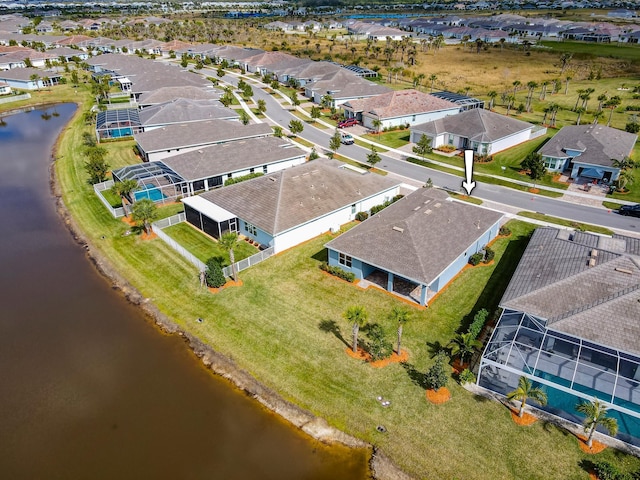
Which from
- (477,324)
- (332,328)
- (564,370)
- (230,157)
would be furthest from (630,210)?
(230,157)

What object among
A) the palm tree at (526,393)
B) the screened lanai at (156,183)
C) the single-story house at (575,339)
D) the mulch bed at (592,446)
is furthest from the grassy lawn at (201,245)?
the mulch bed at (592,446)

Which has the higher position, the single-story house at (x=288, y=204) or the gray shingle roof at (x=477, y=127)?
the gray shingle roof at (x=477, y=127)

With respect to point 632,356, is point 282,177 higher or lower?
higher

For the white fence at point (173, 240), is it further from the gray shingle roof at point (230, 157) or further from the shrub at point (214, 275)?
the gray shingle roof at point (230, 157)

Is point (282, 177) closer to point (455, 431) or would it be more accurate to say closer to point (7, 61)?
point (455, 431)

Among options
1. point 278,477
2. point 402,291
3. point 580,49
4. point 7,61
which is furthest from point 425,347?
point 580,49

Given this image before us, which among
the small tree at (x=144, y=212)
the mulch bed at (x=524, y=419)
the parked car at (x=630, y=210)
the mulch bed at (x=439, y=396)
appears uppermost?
the small tree at (x=144, y=212)

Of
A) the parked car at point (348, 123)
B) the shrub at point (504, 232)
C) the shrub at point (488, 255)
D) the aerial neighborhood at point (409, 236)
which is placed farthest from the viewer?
the parked car at point (348, 123)
